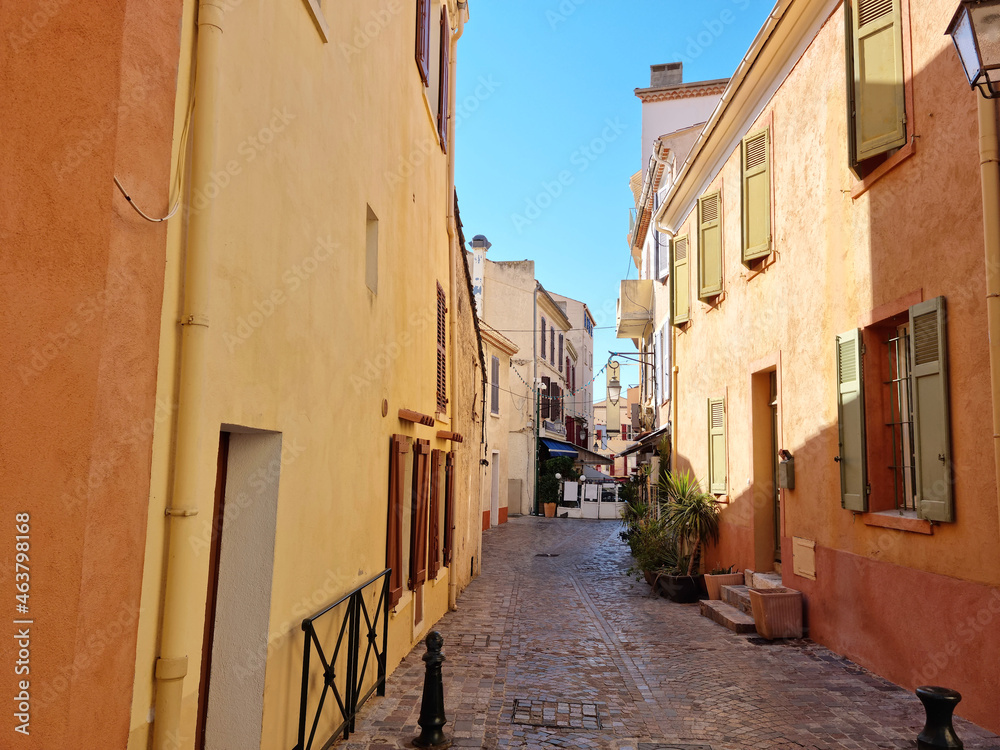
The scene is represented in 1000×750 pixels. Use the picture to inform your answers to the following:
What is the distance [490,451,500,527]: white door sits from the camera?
25.9 m

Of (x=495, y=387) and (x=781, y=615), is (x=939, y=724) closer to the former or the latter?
(x=781, y=615)

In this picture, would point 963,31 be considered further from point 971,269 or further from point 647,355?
point 647,355

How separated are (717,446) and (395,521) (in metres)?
6.66

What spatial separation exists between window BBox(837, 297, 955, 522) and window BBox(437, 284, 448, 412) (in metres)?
5.00

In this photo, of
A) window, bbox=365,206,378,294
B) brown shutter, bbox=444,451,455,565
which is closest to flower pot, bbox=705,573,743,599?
brown shutter, bbox=444,451,455,565

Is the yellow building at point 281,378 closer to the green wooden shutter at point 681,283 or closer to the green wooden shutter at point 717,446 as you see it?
the green wooden shutter at point 717,446

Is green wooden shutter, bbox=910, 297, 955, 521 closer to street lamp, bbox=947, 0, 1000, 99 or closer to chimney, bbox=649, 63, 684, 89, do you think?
street lamp, bbox=947, 0, 1000, 99

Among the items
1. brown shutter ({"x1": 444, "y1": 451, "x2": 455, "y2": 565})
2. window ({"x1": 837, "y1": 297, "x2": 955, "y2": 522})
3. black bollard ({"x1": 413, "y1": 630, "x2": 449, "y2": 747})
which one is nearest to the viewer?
black bollard ({"x1": 413, "y1": 630, "x2": 449, "y2": 747})

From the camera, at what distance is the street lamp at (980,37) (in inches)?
177

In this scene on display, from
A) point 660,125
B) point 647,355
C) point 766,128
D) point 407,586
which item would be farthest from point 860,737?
point 660,125

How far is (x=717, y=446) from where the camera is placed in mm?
12312

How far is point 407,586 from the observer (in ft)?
26.9

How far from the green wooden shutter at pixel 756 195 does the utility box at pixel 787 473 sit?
8.87ft

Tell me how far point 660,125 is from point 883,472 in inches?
723
